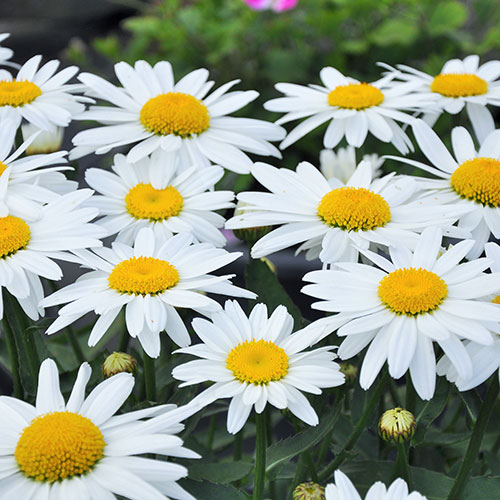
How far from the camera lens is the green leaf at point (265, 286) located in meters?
0.68

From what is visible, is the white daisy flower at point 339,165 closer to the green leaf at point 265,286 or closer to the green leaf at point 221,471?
the green leaf at point 265,286

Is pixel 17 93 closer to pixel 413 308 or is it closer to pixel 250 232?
pixel 250 232

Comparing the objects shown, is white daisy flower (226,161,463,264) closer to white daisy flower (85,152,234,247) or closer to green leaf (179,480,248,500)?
white daisy flower (85,152,234,247)

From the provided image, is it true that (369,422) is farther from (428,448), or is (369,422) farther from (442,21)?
(442,21)

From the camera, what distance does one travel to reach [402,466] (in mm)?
574

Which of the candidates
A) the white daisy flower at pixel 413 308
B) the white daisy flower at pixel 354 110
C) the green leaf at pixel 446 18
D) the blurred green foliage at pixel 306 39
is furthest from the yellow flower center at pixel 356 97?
the green leaf at pixel 446 18

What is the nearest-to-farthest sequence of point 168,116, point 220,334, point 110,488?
point 110,488
point 220,334
point 168,116

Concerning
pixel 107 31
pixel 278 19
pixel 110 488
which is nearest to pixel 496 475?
pixel 110 488

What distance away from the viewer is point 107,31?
311cm

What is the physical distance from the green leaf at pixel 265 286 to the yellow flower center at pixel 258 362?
0.45 ft

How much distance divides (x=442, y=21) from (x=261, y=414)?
51.5 inches

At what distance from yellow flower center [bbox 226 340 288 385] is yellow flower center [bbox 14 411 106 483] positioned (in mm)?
99

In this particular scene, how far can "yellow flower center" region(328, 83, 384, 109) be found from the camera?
0.76m

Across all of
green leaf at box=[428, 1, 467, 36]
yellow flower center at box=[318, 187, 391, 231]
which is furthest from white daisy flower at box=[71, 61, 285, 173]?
green leaf at box=[428, 1, 467, 36]
